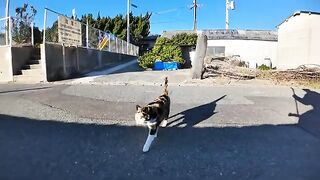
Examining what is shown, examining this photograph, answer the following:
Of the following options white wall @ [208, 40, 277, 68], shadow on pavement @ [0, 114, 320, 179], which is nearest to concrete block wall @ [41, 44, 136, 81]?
shadow on pavement @ [0, 114, 320, 179]

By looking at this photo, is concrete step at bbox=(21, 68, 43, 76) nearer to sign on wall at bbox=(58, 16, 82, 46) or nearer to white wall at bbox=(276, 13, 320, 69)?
sign on wall at bbox=(58, 16, 82, 46)

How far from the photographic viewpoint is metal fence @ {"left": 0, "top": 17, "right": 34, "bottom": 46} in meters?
14.9

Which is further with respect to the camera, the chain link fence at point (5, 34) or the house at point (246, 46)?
the house at point (246, 46)

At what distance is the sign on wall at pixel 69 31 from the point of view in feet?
51.6

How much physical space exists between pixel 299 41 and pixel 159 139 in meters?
19.4

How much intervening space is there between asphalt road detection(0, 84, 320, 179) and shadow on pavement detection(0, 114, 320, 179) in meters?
0.01

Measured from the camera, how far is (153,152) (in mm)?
5531

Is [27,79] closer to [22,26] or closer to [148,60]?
[22,26]

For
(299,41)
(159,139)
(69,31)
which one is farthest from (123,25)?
(159,139)

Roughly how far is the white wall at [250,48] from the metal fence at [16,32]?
2126 centimetres

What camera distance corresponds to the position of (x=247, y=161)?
522cm

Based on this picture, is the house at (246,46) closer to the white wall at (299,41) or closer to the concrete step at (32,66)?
the white wall at (299,41)

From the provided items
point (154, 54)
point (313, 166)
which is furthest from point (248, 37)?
point (313, 166)

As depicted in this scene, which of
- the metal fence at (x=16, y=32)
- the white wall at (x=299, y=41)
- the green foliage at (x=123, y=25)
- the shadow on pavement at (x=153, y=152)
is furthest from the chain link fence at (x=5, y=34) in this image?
the green foliage at (x=123, y=25)
